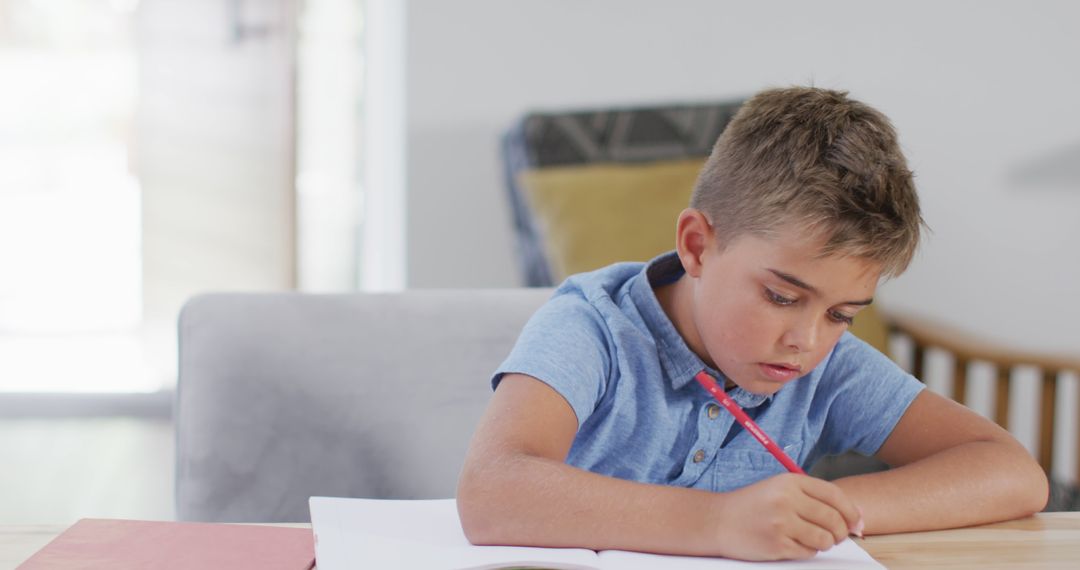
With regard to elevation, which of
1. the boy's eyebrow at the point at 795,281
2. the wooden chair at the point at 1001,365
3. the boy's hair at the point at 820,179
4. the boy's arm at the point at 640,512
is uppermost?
the boy's hair at the point at 820,179

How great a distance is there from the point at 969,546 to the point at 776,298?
21 cm

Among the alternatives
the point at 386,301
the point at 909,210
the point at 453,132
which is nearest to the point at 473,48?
the point at 453,132

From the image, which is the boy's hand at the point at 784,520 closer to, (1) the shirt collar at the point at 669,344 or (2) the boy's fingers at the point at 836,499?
(2) the boy's fingers at the point at 836,499

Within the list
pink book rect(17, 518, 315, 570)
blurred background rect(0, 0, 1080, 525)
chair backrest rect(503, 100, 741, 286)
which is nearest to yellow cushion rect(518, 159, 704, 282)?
chair backrest rect(503, 100, 741, 286)

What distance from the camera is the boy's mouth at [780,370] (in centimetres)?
82

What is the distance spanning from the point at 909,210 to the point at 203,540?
544 mm

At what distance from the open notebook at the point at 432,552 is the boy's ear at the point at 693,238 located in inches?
10.6

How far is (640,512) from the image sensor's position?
0.67 m

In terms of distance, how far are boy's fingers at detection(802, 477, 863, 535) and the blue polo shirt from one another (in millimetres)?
215

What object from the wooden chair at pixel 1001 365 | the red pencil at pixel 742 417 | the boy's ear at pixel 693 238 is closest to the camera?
the red pencil at pixel 742 417

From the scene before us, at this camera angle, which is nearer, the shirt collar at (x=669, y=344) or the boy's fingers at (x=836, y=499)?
the boy's fingers at (x=836, y=499)

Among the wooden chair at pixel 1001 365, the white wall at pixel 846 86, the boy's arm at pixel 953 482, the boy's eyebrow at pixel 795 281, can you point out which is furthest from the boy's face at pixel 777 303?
the white wall at pixel 846 86

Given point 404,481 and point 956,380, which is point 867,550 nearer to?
point 404,481

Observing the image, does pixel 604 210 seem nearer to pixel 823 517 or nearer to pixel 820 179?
pixel 820 179
